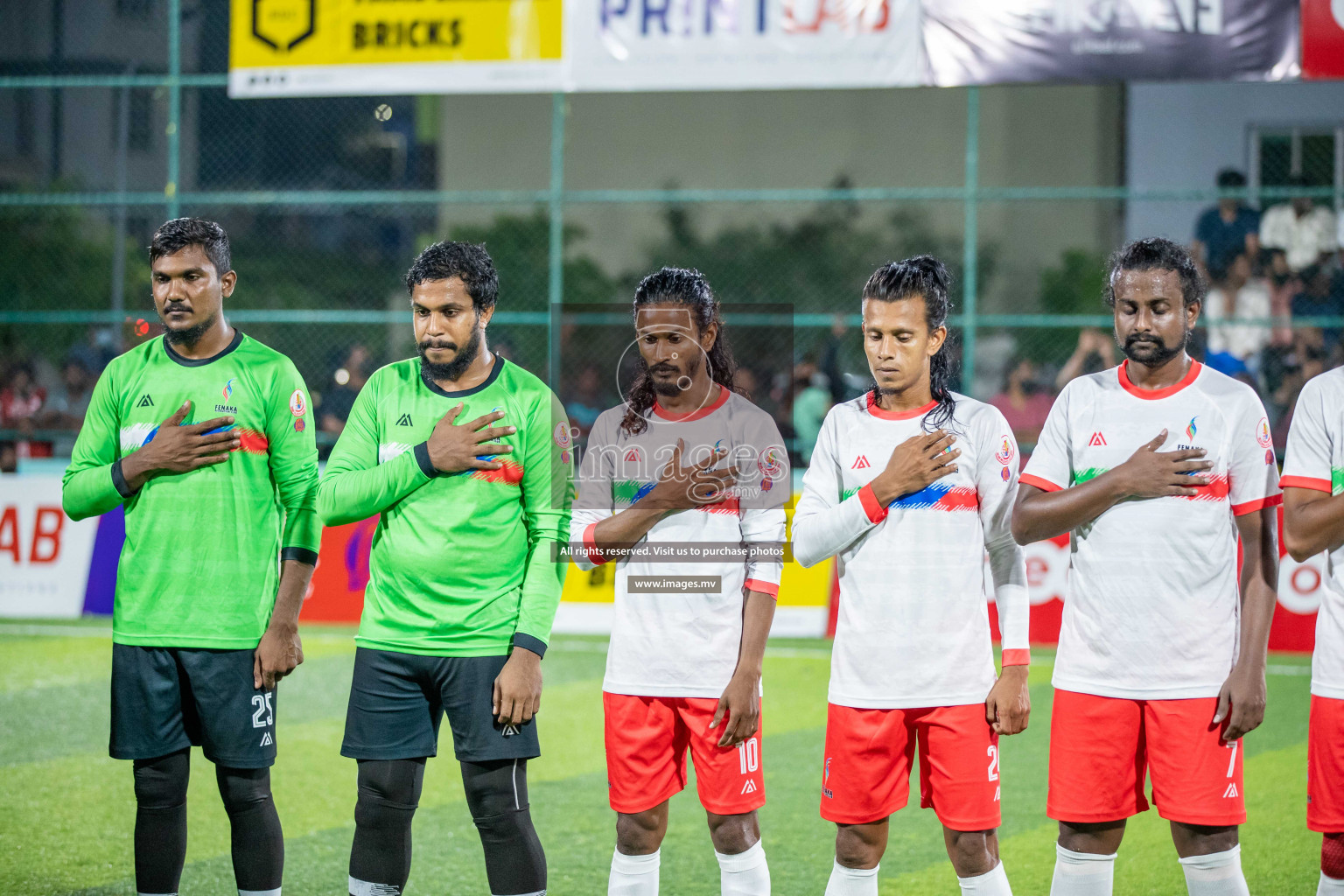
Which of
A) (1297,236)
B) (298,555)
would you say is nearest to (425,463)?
(298,555)

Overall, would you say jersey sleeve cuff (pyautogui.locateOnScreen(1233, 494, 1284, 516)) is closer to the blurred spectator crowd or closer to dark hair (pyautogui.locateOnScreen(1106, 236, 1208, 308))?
dark hair (pyautogui.locateOnScreen(1106, 236, 1208, 308))

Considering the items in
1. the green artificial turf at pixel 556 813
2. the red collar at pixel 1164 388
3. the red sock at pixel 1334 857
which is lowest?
the green artificial turf at pixel 556 813

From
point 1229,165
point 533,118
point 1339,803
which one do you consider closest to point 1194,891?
point 1339,803

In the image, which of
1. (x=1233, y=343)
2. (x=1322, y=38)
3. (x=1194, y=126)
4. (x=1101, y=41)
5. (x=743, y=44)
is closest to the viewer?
(x=1322, y=38)

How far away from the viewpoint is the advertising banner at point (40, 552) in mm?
10188

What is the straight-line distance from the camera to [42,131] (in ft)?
113

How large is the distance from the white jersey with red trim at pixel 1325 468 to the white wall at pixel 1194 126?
1347 cm

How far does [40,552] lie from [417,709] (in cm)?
784

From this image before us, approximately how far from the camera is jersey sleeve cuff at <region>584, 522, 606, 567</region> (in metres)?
3.67

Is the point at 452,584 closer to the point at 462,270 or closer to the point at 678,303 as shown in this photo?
the point at 462,270

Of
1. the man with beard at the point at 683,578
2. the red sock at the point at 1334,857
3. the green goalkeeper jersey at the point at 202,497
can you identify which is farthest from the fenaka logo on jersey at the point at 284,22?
the red sock at the point at 1334,857

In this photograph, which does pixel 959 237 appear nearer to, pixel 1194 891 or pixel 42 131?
pixel 42 131

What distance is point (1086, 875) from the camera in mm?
3510

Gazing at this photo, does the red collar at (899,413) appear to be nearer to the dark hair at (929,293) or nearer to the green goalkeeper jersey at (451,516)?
the dark hair at (929,293)
